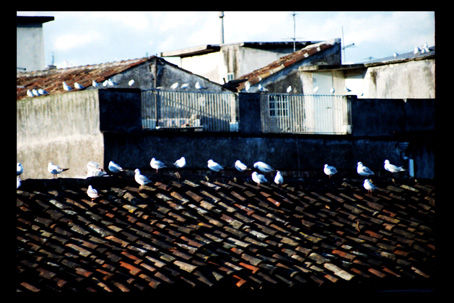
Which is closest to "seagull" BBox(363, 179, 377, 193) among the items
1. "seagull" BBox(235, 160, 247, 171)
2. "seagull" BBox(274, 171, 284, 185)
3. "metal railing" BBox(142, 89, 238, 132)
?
"seagull" BBox(274, 171, 284, 185)

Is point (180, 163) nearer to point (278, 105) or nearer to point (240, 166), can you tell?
point (240, 166)

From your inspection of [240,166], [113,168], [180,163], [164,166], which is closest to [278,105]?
[240,166]

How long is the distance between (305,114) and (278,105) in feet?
2.64

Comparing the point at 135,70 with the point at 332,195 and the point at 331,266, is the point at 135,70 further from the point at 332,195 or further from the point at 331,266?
the point at 331,266

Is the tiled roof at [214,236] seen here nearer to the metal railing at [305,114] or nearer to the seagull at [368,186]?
the seagull at [368,186]

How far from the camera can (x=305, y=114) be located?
60.1ft

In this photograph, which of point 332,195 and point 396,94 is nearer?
point 332,195

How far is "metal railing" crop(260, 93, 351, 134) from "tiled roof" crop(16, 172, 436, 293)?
4.81 meters

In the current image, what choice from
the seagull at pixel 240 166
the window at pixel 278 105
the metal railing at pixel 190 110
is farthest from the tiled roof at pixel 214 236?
the window at pixel 278 105

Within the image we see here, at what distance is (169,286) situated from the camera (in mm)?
8445

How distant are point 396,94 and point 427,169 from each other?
7.46 meters

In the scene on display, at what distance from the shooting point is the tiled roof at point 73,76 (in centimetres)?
2061
